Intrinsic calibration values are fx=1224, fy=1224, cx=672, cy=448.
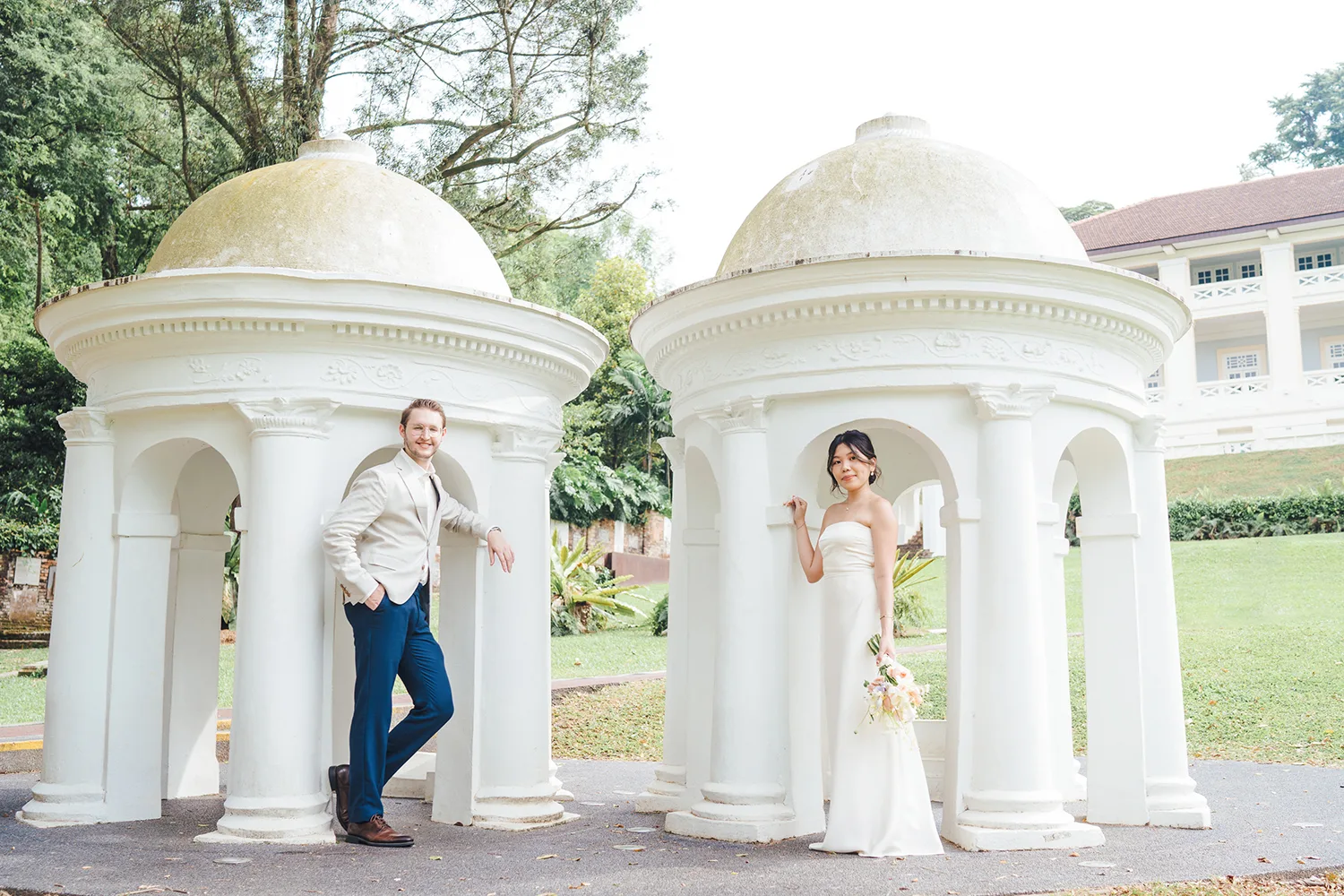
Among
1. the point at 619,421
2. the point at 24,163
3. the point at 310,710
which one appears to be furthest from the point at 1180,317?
the point at 619,421

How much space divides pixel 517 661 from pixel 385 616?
4.07ft

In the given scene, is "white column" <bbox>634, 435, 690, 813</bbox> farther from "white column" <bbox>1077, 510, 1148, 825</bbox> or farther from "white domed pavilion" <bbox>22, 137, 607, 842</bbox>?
"white column" <bbox>1077, 510, 1148, 825</bbox>

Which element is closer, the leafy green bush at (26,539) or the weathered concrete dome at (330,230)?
the weathered concrete dome at (330,230)

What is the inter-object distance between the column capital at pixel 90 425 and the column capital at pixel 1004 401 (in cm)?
538

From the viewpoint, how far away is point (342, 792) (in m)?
7.04

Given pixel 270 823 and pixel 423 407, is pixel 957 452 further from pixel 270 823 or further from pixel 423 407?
pixel 270 823

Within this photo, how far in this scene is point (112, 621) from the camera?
7738mm

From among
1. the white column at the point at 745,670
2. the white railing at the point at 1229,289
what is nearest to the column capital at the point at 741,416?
the white column at the point at 745,670

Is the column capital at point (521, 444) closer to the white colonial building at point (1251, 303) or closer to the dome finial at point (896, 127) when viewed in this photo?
the dome finial at point (896, 127)

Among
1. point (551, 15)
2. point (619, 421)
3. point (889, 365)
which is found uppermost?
point (551, 15)

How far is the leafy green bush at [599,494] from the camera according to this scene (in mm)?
29469

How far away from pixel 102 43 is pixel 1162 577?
20.0 metres

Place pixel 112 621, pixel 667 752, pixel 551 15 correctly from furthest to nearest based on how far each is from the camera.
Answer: pixel 551 15 < pixel 667 752 < pixel 112 621

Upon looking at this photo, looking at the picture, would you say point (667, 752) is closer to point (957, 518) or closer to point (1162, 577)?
point (957, 518)
